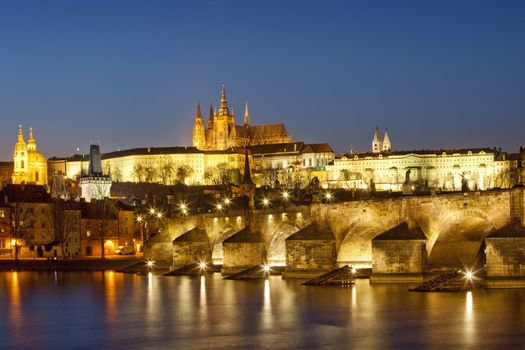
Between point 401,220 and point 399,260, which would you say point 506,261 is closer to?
point 399,260

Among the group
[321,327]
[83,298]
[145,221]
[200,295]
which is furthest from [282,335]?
[145,221]

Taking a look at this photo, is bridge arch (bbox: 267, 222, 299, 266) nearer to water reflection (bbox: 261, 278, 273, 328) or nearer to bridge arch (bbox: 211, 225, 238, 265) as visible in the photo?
bridge arch (bbox: 211, 225, 238, 265)

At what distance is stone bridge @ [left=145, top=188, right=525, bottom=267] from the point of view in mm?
49069

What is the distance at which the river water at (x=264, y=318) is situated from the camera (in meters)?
36.2

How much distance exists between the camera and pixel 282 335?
38.1m

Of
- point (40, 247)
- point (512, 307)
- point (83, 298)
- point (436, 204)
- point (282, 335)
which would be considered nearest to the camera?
point (282, 335)

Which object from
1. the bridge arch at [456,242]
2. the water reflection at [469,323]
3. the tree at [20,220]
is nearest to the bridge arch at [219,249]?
the bridge arch at [456,242]

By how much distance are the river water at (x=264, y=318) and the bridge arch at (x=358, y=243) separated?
4191mm

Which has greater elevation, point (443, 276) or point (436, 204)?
point (436, 204)

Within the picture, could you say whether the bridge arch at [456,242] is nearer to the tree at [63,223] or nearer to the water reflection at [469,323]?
the water reflection at [469,323]

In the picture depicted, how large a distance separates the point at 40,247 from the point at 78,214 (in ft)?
25.2

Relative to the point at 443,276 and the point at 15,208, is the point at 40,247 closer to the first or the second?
the point at 15,208

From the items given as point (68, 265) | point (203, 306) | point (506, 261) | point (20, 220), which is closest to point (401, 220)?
point (506, 261)

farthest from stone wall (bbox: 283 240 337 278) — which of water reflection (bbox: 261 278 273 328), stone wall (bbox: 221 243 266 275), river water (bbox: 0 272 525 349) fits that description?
stone wall (bbox: 221 243 266 275)
